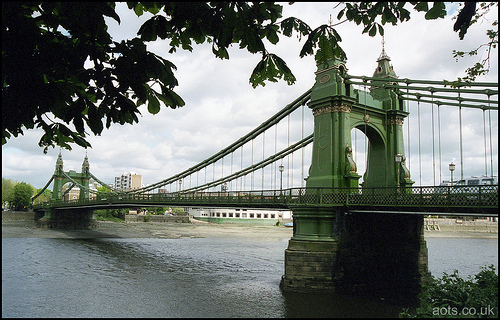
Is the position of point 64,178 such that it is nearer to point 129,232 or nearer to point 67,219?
point 67,219

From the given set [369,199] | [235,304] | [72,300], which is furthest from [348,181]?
[72,300]

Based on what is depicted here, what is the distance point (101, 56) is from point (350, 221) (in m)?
18.0

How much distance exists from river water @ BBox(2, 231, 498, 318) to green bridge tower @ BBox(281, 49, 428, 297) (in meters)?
1.66

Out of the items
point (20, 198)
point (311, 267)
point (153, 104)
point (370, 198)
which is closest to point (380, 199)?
point (370, 198)

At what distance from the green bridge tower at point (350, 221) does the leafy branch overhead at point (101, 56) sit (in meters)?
15.9

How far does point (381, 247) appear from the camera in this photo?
21.1m

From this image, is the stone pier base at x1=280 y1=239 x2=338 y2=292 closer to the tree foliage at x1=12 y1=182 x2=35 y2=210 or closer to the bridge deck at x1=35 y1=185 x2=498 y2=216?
the bridge deck at x1=35 y1=185 x2=498 y2=216

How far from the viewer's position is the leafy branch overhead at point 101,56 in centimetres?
347

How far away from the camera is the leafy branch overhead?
3467 mm

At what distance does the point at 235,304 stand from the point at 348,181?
819cm

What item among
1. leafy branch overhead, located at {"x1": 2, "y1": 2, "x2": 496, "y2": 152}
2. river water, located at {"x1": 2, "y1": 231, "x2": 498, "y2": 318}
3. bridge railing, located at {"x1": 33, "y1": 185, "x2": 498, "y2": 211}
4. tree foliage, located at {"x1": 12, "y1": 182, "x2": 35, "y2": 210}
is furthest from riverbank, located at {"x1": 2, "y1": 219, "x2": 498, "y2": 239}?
leafy branch overhead, located at {"x1": 2, "y1": 2, "x2": 496, "y2": 152}

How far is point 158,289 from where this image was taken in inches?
800

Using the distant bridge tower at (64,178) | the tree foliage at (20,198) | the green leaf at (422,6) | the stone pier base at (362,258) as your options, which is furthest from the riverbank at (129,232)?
the green leaf at (422,6)

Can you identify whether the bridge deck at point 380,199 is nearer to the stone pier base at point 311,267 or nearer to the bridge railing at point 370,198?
the bridge railing at point 370,198
